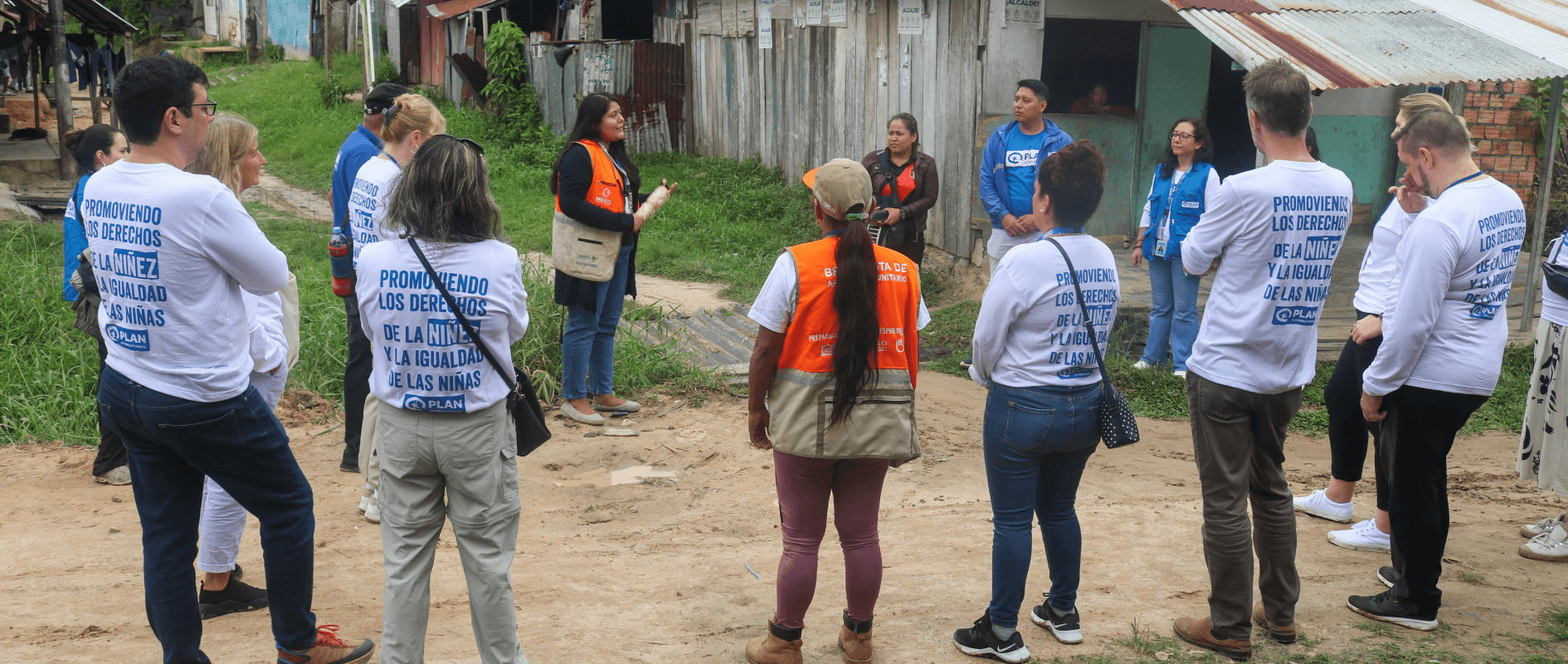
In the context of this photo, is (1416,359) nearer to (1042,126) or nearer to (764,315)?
(764,315)

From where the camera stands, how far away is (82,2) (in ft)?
47.9

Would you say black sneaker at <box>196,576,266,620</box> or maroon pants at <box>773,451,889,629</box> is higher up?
maroon pants at <box>773,451,889,629</box>

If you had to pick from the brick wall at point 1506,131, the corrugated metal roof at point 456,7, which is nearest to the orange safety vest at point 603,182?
the brick wall at point 1506,131

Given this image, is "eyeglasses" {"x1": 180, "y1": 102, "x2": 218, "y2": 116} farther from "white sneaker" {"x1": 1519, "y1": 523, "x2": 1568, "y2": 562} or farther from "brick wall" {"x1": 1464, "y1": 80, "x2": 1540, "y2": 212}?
"brick wall" {"x1": 1464, "y1": 80, "x2": 1540, "y2": 212}

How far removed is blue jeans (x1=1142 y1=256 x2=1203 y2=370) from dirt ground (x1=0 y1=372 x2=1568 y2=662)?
1073 mm

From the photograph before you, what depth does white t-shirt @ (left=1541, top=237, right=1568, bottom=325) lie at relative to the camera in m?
3.89

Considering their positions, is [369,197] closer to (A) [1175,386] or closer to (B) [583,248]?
(B) [583,248]

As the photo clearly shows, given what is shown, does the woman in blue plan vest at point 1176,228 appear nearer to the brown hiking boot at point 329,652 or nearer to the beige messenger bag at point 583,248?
the beige messenger bag at point 583,248

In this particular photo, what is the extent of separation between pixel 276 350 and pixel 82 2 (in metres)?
14.5

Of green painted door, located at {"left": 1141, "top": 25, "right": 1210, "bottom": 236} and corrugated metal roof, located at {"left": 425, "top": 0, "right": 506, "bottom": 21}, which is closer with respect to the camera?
green painted door, located at {"left": 1141, "top": 25, "right": 1210, "bottom": 236}

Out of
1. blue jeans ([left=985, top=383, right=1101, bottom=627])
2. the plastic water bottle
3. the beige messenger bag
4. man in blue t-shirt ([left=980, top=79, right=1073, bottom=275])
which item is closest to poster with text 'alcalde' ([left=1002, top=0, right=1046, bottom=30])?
man in blue t-shirt ([left=980, top=79, right=1073, bottom=275])

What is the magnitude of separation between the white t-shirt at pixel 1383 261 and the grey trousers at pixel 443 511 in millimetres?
3369

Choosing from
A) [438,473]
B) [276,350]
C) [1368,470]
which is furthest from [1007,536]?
[1368,470]

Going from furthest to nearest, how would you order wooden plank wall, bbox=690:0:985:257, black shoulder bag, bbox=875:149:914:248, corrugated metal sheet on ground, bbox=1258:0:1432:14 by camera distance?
1. wooden plank wall, bbox=690:0:985:257
2. corrugated metal sheet on ground, bbox=1258:0:1432:14
3. black shoulder bag, bbox=875:149:914:248
